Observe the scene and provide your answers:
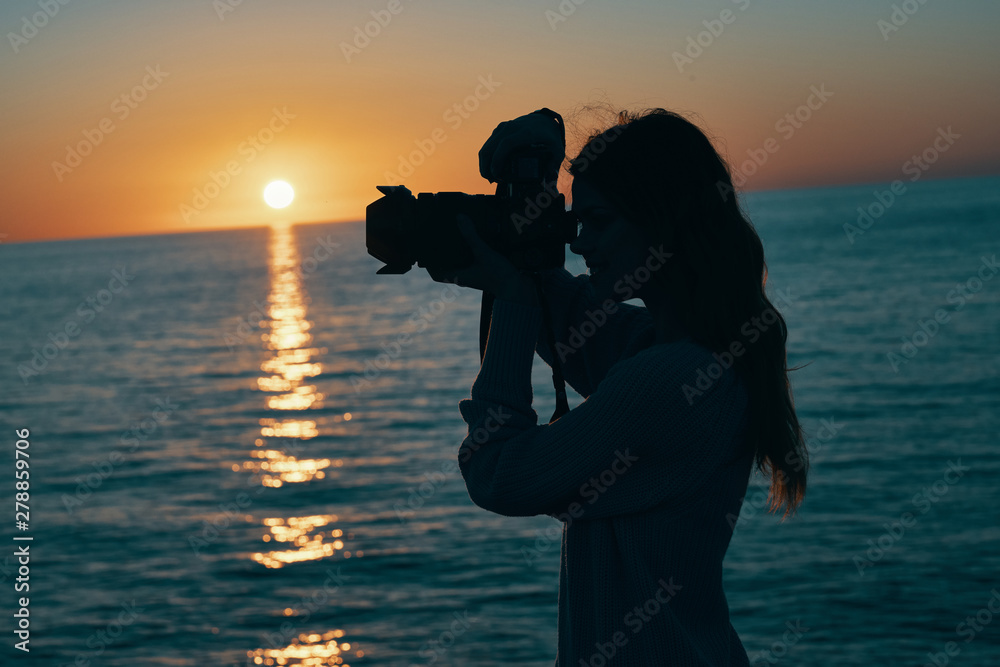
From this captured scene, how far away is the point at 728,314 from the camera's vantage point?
152 centimetres

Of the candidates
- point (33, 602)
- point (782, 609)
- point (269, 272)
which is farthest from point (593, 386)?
point (269, 272)

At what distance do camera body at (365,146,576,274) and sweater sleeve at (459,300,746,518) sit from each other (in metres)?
0.33

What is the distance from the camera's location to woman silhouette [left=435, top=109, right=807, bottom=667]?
1454 mm

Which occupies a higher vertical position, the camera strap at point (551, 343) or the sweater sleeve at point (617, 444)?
the camera strap at point (551, 343)

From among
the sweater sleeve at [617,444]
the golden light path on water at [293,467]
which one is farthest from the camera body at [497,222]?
the golden light path on water at [293,467]

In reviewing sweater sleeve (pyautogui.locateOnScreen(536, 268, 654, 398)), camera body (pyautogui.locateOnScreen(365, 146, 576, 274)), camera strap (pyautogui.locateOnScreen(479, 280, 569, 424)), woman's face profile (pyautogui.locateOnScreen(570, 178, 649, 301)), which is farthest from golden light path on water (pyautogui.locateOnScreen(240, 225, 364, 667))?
woman's face profile (pyautogui.locateOnScreen(570, 178, 649, 301))

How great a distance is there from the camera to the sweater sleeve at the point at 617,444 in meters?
1.43

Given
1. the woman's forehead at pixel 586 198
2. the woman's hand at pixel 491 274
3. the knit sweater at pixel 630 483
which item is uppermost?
the woman's forehead at pixel 586 198

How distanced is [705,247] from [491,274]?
1.30 feet

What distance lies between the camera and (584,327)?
197 cm

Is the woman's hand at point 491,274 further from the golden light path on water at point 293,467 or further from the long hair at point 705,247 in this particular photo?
the golden light path on water at point 293,467

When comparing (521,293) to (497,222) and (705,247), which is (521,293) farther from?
(705,247)

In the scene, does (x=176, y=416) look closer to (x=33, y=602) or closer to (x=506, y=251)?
(x=33, y=602)

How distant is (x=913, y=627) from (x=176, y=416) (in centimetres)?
1670
